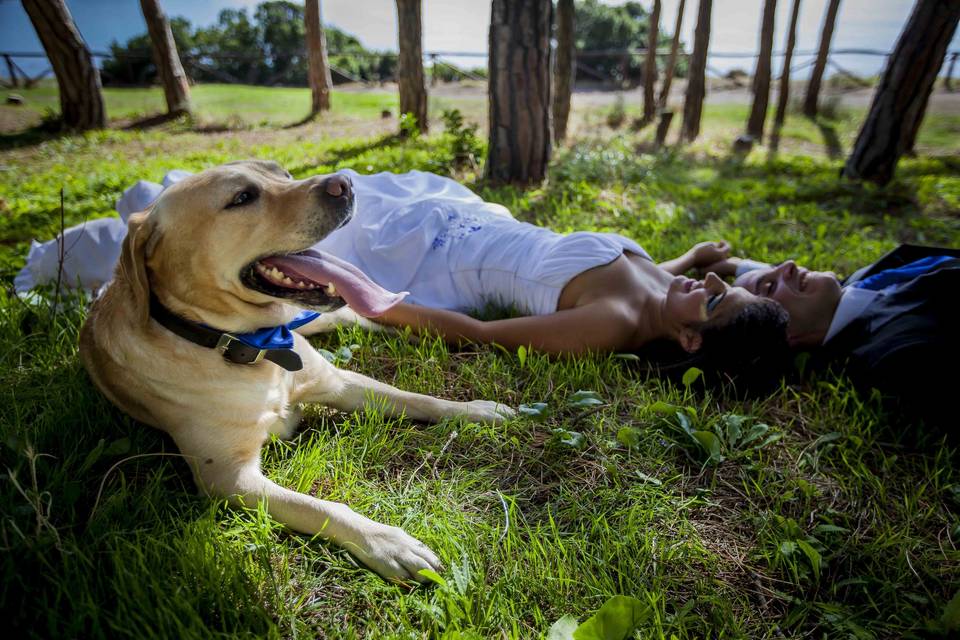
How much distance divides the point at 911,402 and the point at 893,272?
0.95 metres

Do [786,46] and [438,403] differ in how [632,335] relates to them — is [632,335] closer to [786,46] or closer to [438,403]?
[438,403]

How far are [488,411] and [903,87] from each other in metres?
6.48

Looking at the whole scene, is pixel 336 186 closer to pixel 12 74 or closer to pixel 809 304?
pixel 809 304

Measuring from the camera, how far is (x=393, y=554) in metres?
1.62

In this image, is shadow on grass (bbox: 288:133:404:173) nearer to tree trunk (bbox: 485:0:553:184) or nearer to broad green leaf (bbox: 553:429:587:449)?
tree trunk (bbox: 485:0:553:184)

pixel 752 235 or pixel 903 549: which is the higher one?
pixel 752 235

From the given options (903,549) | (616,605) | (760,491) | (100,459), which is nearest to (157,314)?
(100,459)

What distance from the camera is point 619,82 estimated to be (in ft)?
72.0

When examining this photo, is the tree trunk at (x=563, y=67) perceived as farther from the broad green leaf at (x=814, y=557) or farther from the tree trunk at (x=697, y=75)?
the broad green leaf at (x=814, y=557)

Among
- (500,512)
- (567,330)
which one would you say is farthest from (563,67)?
(500,512)

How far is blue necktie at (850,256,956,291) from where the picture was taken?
2.87 m

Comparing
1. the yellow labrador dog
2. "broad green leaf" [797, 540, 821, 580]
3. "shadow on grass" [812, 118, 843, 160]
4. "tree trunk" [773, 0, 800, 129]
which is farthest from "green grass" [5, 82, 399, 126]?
"broad green leaf" [797, 540, 821, 580]

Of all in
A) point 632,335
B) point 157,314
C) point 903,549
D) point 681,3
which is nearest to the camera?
point 903,549

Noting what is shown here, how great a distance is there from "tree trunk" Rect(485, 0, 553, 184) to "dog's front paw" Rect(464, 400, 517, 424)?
149 inches
